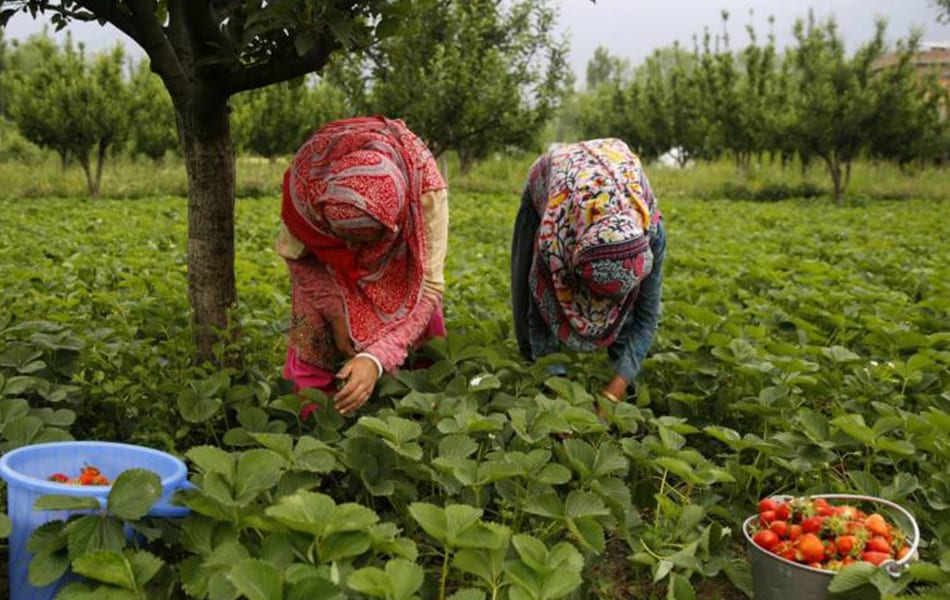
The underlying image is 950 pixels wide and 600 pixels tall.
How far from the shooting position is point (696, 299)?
4.36 metres

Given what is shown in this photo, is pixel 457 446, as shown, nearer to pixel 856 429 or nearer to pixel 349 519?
pixel 349 519

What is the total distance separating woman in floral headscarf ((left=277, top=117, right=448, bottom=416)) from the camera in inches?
89.1

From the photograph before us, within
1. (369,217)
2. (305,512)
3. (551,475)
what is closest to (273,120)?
(369,217)

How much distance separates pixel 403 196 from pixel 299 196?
0.31 m

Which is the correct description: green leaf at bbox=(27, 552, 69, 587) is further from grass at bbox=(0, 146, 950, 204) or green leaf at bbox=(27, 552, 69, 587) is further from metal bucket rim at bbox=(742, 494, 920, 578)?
grass at bbox=(0, 146, 950, 204)

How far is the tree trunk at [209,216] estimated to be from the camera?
2.59 metres

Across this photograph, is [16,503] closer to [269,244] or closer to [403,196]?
[403,196]

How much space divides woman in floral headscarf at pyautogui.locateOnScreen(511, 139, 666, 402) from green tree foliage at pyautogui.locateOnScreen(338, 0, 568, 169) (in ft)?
32.2

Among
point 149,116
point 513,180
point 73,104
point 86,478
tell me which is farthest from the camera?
point 513,180

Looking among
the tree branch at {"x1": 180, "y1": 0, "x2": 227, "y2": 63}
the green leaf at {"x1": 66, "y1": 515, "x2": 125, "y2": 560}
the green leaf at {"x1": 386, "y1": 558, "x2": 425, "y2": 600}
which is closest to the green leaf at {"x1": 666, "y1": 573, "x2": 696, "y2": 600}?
the green leaf at {"x1": 386, "y1": 558, "x2": 425, "y2": 600}

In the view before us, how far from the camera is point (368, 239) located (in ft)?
7.73

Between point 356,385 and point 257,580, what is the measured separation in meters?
0.88

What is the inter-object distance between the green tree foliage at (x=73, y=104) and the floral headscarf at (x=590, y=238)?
1271 cm

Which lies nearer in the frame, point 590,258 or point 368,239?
point 368,239
